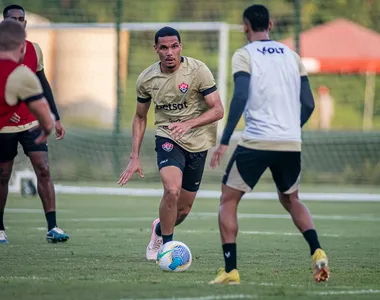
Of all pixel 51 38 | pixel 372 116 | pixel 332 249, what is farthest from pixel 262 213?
pixel 372 116

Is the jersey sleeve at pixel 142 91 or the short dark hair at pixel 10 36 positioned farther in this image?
the jersey sleeve at pixel 142 91

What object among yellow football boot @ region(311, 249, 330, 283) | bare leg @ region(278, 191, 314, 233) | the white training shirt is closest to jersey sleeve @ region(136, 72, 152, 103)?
the white training shirt

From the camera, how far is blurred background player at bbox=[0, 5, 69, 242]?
36.0 feet

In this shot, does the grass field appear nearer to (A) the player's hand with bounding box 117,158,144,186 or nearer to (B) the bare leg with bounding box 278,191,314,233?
(B) the bare leg with bounding box 278,191,314,233

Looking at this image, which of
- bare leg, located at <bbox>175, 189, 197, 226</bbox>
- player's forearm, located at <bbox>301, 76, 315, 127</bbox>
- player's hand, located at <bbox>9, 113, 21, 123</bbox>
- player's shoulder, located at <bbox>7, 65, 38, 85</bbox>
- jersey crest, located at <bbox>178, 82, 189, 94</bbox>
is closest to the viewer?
player's shoulder, located at <bbox>7, 65, 38, 85</bbox>

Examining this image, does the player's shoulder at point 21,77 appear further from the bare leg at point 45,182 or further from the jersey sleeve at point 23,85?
the bare leg at point 45,182

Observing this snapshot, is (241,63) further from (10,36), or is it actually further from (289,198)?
(10,36)

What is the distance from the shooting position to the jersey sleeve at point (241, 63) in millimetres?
8023

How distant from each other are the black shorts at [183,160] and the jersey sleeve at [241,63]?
5.56 feet

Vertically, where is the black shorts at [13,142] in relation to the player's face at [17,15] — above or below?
below

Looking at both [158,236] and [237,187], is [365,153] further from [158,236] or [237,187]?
[237,187]

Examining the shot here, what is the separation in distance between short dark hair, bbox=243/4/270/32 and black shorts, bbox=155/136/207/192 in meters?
1.80

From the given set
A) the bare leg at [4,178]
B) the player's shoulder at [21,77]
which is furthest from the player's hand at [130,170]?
the bare leg at [4,178]

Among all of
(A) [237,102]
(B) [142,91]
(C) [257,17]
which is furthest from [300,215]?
(B) [142,91]
